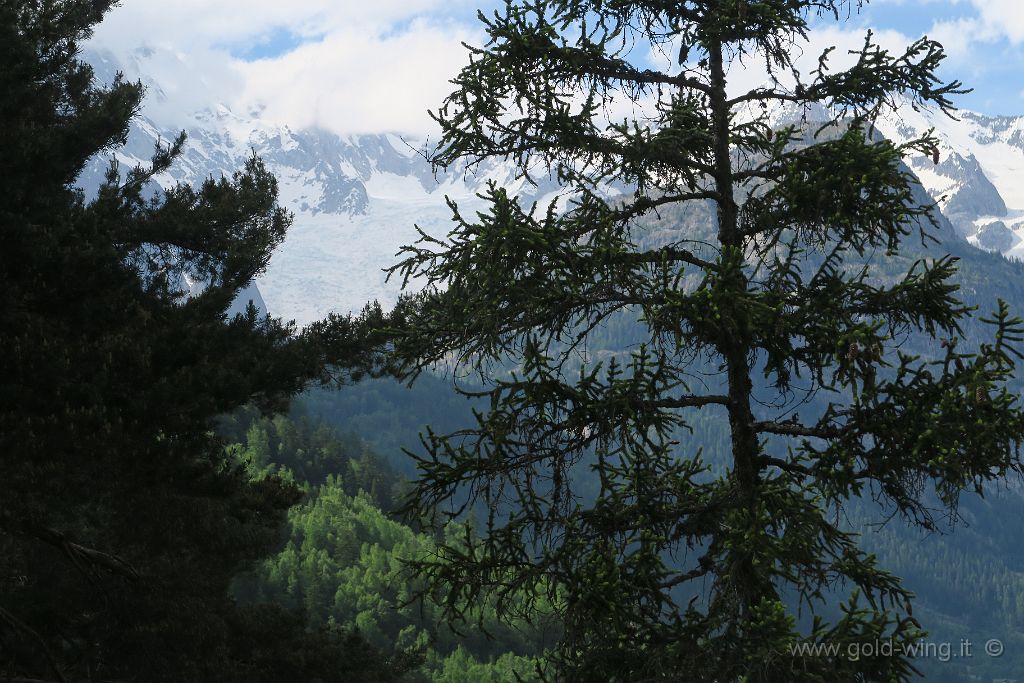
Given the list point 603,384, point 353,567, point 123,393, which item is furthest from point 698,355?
point 353,567

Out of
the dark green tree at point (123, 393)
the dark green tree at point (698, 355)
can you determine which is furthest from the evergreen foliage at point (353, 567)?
the dark green tree at point (698, 355)

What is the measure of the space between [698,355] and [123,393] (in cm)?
619

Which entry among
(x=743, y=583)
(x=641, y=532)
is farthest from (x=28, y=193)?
(x=743, y=583)

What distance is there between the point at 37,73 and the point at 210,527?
7.72 metres

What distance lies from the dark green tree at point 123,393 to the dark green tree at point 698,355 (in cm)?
377

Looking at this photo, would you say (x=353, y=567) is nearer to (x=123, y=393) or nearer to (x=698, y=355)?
(x=123, y=393)

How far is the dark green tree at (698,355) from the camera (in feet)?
22.9

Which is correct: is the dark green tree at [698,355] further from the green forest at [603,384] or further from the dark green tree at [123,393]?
the dark green tree at [123,393]

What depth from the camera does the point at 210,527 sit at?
11305 millimetres

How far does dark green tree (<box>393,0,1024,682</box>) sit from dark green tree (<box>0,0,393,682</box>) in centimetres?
377

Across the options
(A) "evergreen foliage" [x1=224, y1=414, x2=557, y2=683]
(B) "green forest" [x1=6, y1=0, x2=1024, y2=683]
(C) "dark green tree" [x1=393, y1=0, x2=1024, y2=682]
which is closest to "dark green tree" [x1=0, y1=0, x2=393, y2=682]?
(B) "green forest" [x1=6, y1=0, x2=1024, y2=683]

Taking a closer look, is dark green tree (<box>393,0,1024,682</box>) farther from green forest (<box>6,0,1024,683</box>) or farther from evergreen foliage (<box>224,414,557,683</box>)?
evergreen foliage (<box>224,414,557,683</box>)

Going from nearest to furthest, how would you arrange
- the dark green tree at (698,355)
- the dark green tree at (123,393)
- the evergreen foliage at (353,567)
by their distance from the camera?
1. the dark green tree at (698,355)
2. the dark green tree at (123,393)
3. the evergreen foliage at (353,567)

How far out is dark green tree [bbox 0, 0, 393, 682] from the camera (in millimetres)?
9828
